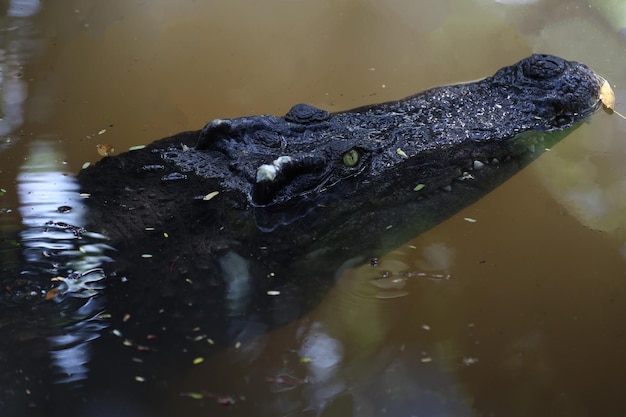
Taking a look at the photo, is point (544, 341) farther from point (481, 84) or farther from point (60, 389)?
point (60, 389)

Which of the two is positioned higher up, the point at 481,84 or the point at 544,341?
the point at 481,84

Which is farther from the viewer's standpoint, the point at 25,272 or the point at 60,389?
the point at 25,272

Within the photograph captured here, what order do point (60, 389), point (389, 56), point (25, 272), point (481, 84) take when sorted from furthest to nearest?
1. point (389, 56)
2. point (481, 84)
3. point (25, 272)
4. point (60, 389)

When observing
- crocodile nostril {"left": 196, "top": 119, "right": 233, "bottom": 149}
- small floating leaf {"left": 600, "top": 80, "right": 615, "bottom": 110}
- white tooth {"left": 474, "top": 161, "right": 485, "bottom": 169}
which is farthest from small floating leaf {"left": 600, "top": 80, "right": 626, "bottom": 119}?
crocodile nostril {"left": 196, "top": 119, "right": 233, "bottom": 149}

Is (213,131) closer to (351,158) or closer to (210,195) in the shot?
(210,195)

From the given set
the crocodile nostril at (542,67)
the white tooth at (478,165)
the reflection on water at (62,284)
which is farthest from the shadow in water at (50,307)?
the crocodile nostril at (542,67)

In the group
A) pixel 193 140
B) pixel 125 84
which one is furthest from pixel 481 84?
pixel 125 84

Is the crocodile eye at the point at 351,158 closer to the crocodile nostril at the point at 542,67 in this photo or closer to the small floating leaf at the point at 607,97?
the crocodile nostril at the point at 542,67

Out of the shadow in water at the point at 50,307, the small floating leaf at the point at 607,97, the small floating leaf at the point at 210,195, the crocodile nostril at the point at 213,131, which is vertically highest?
the small floating leaf at the point at 607,97
